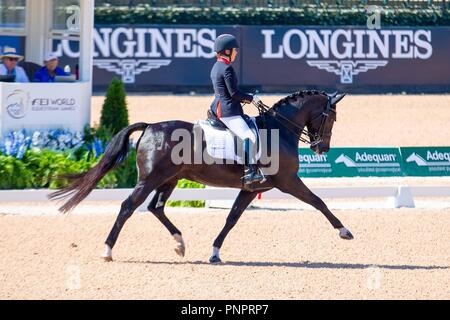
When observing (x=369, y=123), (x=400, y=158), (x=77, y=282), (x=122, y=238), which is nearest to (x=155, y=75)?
(x=369, y=123)

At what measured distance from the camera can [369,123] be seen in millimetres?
22922

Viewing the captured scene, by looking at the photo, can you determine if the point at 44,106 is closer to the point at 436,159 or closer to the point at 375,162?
the point at 375,162

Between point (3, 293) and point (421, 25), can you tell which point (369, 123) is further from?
point (3, 293)

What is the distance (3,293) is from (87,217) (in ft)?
14.1

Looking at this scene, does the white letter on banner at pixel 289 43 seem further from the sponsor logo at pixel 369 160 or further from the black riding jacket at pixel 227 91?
the black riding jacket at pixel 227 91

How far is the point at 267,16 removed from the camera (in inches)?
1153

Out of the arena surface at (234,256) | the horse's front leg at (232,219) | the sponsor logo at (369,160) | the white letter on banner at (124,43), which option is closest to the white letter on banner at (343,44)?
the white letter on banner at (124,43)

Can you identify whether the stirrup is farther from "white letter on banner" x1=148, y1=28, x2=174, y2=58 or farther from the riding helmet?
"white letter on banner" x1=148, y1=28, x2=174, y2=58

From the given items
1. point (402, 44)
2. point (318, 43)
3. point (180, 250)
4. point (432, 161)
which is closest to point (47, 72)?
point (180, 250)

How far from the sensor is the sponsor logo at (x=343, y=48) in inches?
1110

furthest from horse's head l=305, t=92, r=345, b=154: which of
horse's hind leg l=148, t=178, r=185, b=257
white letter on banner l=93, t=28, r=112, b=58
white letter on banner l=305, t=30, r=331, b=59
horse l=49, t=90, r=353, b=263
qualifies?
white letter on banner l=305, t=30, r=331, b=59

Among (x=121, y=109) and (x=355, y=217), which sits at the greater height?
(x=121, y=109)

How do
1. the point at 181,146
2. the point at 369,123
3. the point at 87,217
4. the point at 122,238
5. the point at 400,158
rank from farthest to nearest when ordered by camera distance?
1. the point at 369,123
2. the point at 400,158
3. the point at 87,217
4. the point at 122,238
5. the point at 181,146

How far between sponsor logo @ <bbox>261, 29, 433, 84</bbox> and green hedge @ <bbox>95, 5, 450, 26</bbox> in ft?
3.36
